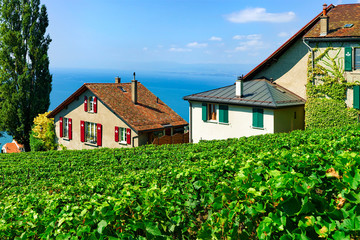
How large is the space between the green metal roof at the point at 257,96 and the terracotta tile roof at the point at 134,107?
4898 millimetres

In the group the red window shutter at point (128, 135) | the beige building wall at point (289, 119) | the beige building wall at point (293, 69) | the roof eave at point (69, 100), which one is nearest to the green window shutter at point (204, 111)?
the beige building wall at point (289, 119)

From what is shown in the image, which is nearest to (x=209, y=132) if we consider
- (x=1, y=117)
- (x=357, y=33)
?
(x=357, y=33)

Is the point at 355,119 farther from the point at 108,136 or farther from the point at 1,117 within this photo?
the point at 1,117

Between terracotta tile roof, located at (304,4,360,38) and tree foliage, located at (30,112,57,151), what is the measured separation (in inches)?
1040

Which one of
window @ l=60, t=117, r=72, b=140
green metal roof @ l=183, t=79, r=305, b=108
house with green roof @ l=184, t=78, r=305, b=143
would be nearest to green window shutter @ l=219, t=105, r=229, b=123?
house with green roof @ l=184, t=78, r=305, b=143

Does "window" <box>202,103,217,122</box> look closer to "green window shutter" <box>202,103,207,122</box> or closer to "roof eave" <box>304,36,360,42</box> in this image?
"green window shutter" <box>202,103,207,122</box>

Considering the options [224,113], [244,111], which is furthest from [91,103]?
[244,111]

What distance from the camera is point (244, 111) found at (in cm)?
2562

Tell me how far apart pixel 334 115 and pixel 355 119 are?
1.30 metres

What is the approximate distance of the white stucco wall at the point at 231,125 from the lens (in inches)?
962

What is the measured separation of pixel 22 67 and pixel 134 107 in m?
14.6

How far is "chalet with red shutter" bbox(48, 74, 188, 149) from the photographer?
30.8m

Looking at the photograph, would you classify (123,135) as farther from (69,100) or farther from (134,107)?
(69,100)

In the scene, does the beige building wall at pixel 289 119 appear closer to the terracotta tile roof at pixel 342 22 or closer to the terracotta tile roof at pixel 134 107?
the terracotta tile roof at pixel 342 22
